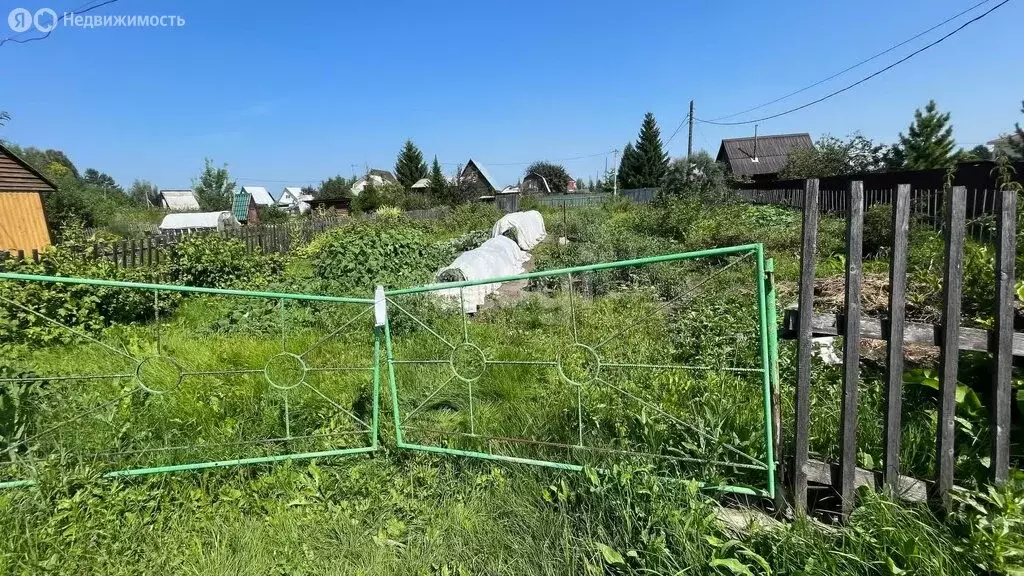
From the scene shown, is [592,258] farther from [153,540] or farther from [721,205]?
[721,205]

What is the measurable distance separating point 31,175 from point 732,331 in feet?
62.6

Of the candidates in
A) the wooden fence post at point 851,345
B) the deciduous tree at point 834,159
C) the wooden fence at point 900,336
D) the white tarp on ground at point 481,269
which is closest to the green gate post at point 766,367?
the wooden fence at point 900,336

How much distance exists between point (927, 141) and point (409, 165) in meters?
42.1

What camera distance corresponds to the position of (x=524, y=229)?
48.1ft

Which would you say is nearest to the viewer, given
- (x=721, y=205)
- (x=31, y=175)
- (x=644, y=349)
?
(x=644, y=349)

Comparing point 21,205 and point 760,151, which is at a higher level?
point 760,151

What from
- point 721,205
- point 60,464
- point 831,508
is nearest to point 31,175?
point 60,464

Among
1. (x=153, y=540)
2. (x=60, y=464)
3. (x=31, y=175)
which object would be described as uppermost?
(x=31, y=175)

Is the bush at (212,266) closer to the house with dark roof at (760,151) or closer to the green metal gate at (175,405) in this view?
the green metal gate at (175,405)

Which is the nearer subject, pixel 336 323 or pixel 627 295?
pixel 336 323

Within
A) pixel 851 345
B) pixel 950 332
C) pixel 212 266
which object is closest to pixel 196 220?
pixel 212 266

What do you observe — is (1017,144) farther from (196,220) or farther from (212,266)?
(196,220)

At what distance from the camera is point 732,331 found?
4.14 metres

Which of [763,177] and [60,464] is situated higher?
[763,177]
